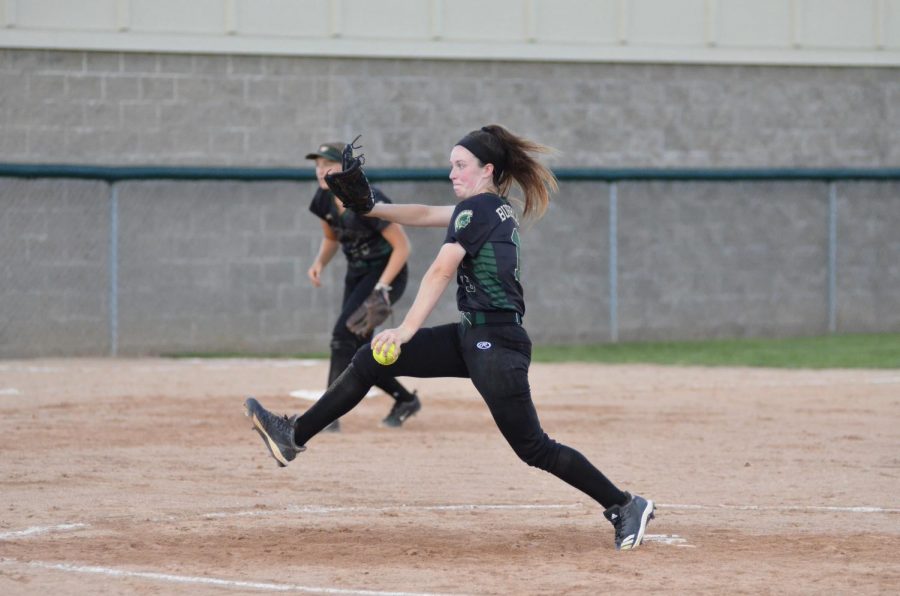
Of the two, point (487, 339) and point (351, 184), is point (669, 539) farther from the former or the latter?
point (351, 184)

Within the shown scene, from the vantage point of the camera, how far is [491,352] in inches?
265

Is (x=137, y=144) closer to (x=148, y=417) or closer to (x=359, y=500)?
(x=148, y=417)

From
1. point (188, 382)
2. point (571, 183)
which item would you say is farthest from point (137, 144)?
point (571, 183)

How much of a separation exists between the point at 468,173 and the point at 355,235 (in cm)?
405

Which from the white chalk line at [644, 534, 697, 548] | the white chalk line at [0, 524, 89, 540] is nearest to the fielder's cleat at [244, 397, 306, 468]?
the white chalk line at [0, 524, 89, 540]

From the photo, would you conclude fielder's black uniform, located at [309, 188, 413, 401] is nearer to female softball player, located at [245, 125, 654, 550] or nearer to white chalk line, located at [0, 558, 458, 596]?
female softball player, located at [245, 125, 654, 550]

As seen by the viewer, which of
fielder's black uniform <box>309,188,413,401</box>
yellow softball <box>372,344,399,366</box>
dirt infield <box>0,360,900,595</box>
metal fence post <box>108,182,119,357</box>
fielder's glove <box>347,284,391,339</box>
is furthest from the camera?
metal fence post <box>108,182,119,357</box>

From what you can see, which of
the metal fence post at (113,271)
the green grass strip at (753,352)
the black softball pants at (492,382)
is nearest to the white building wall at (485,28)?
the metal fence post at (113,271)

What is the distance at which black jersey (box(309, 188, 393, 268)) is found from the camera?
10.8 metres

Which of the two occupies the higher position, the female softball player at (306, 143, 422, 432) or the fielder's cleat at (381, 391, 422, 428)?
the female softball player at (306, 143, 422, 432)

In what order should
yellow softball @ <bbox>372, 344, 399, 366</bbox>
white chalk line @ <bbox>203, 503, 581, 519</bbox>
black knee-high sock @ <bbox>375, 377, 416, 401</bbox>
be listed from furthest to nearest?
1. black knee-high sock @ <bbox>375, 377, 416, 401</bbox>
2. white chalk line @ <bbox>203, 503, 581, 519</bbox>
3. yellow softball @ <bbox>372, 344, 399, 366</bbox>

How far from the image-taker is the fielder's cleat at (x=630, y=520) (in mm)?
6746

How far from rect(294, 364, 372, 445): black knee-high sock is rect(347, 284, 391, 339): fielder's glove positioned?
11.6ft

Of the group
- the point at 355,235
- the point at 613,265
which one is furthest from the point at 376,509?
the point at 613,265
